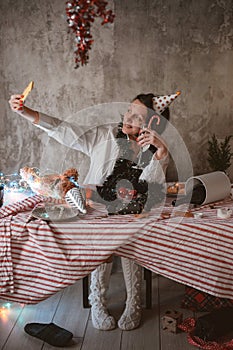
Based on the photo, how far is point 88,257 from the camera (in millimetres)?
2301

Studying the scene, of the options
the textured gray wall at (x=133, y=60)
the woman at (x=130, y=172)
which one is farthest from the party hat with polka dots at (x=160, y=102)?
the textured gray wall at (x=133, y=60)

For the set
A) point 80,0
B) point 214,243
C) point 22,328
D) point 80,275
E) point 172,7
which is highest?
point 172,7

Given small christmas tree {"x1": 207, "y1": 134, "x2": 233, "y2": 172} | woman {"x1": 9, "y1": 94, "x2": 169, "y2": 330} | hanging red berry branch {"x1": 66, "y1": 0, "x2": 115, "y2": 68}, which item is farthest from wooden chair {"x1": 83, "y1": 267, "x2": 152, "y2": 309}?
hanging red berry branch {"x1": 66, "y1": 0, "x2": 115, "y2": 68}

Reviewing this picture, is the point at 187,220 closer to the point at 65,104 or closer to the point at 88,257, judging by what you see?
the point at 88,257

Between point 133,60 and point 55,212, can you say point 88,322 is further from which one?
point 133,60

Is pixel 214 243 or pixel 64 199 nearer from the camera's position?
pixel 214 243

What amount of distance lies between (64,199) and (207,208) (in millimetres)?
756

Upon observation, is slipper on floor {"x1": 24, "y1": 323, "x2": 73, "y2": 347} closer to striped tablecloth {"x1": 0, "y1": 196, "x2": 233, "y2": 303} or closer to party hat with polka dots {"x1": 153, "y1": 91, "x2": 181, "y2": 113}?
striped tablecloth {"x1": 0, "y1": 196, "x2": 233, "y2": 303}

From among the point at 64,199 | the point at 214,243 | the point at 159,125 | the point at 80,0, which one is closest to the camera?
the point at 80,0

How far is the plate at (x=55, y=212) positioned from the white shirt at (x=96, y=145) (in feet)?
1.42

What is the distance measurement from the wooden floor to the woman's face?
3.34 feet

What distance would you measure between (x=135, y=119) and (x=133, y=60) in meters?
0.81

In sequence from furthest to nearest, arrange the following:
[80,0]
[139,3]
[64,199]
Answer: [139,3], [64,199], [80,0]

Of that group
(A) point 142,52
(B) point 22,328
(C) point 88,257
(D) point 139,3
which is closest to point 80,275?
(C) point 88,257
